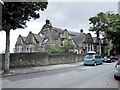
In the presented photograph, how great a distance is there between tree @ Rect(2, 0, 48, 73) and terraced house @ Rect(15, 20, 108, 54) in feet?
138

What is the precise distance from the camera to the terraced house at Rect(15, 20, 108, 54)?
64.9 meters

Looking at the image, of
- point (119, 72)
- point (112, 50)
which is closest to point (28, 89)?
point (119, 72)

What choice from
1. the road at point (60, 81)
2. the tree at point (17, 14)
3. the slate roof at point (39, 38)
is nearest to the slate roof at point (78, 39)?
the slate roof at point (39, 38)

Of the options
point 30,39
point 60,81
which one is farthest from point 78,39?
point 60,81

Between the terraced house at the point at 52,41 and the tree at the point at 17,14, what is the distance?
42.0 m

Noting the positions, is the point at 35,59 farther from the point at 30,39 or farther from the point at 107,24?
the point at 30,39

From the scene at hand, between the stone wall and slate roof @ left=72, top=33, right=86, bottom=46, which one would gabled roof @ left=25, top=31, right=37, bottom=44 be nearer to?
slate roof @ left=72, top=33, right=86, bottom=46

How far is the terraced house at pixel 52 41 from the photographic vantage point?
213 feet

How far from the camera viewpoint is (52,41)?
6694 cm

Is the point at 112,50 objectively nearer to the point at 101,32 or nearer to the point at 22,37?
the point at 101,32

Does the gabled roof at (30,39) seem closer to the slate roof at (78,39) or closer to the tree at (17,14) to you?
the slate roof at (78,39)

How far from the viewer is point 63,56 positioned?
119ft

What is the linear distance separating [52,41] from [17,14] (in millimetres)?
47933

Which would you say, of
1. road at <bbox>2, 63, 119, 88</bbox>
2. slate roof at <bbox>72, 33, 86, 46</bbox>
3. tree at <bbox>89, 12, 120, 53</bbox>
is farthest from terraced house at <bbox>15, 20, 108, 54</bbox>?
road at <bbox>2, 63, 119, 88</bbox>
